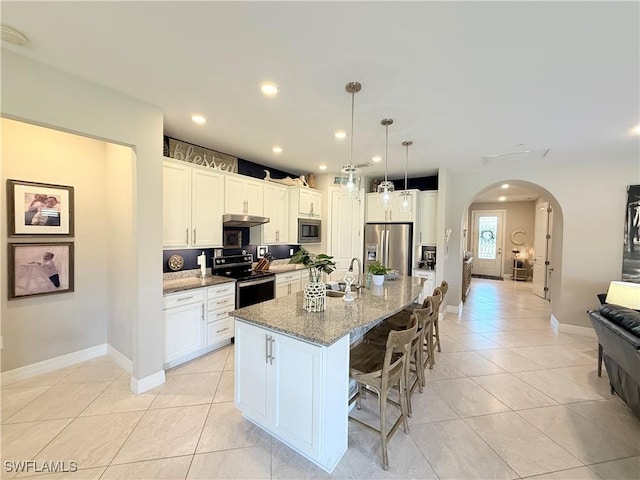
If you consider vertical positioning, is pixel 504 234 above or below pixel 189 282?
above

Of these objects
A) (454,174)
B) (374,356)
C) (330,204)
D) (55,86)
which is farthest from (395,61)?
(454,174)

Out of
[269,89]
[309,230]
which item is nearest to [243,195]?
[309,230]

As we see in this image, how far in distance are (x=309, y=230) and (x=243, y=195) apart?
5.07ft

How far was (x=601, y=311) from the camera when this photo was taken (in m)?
2.45

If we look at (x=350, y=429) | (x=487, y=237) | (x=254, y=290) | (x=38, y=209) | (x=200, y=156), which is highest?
(x=200, y=156)

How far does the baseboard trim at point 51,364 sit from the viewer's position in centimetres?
259

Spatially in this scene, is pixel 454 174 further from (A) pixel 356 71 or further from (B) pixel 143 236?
(B) pixel 143 236

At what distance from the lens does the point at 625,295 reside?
9.76 ft

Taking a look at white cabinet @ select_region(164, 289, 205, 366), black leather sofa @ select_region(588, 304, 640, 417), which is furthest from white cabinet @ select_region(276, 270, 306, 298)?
black leather sofa @ select_region(588, 304, 640, 417)

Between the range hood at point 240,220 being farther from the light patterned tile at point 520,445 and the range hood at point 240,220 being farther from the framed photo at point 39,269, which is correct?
the light patterned tile at point 520,445

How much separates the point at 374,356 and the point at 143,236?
239 cm

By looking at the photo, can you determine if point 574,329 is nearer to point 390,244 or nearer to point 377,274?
point 390,244

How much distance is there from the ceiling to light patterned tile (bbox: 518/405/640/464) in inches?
109

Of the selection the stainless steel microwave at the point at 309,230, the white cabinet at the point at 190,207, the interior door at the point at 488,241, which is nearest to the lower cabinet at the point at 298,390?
the white cabinet at the point at 190,207
